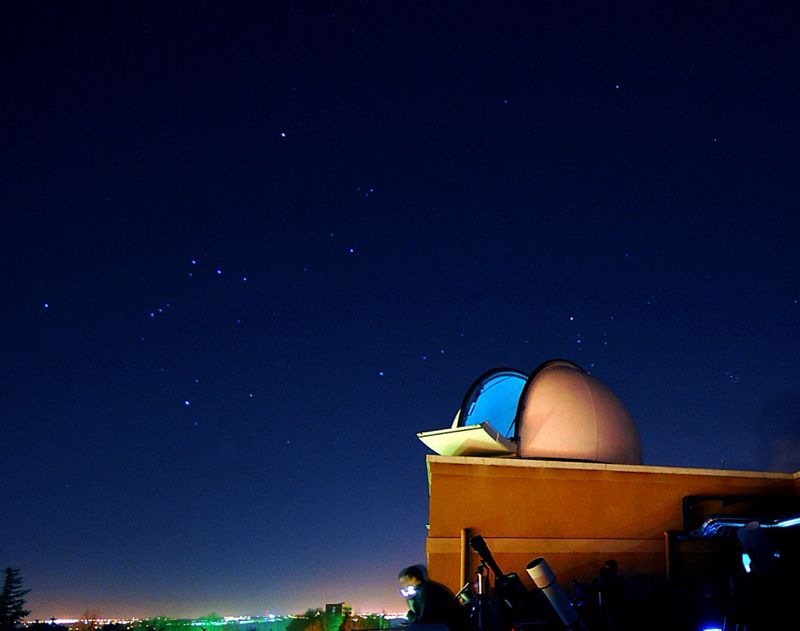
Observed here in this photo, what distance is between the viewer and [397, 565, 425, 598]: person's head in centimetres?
682

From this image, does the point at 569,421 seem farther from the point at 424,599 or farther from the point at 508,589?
the point at 424,599

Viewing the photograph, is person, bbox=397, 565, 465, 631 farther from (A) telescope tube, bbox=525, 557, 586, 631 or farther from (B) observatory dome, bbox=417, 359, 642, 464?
(B) observatory dome, bbox=417, 359, 642, 464

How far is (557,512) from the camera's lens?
12.0 metres

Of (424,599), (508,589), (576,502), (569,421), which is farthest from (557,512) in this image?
(424,599)

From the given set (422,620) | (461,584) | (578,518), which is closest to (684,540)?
(578,518)

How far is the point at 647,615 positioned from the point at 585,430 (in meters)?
3.96

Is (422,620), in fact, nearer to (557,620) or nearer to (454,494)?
(557,620)

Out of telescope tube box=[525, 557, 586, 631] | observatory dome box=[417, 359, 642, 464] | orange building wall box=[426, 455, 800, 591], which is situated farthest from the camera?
observatory dome box=[417, 359, 642, 464]

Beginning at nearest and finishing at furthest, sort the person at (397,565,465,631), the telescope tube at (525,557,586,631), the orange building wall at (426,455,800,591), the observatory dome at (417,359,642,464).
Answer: the telescope tube at (525,557,586,631) → the person at (397,565,465,631) → the orange building wall at (426,455,800,591) → the observatory dome at (417,359,642,464)

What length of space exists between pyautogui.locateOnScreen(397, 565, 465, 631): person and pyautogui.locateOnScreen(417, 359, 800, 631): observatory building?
4.47 metres

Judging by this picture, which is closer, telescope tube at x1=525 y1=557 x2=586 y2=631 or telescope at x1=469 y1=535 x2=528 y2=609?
telescope tube at x1=525 y1=557 x2=586 y2=631

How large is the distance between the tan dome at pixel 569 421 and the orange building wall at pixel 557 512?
0.82 meters

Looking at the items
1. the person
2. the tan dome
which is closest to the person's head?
the person

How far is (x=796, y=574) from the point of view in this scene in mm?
6461
